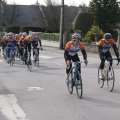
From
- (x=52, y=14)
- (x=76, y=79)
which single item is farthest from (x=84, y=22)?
(x=76, y=79)

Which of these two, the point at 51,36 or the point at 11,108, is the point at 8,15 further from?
the point at 11,108

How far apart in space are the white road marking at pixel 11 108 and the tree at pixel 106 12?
49.1 m

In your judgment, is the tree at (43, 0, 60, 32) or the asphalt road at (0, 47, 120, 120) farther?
→ the tree at (43, 0, 60, 32)

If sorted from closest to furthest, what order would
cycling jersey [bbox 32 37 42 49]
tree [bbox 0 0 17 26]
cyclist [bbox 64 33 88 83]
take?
1. cyclist [bbox 64 33 88 83]
2. cycling jersey [bbox 32 37 42 49]
3. tree [bbox 0 0 17 26]

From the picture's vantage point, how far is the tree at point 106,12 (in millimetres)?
59375

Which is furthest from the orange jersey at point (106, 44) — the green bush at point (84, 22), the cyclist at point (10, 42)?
the green bush at point (84, 22)

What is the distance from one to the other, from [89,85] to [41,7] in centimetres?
6205

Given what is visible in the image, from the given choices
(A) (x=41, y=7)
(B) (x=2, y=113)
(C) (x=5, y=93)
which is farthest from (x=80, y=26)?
(B) (x=2, y=113)

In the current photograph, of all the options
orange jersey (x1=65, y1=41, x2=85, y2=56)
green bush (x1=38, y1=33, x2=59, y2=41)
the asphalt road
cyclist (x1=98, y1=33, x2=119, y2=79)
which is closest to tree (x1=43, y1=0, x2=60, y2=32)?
green bush (x1=38, y1=33, x2=59, y2=41)

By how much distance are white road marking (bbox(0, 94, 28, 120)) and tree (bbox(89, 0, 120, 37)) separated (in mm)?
49114

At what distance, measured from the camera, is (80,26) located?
4569 centimetres

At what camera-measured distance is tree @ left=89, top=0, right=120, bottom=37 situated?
195 feet

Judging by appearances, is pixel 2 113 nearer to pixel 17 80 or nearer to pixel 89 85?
pixel 89 85

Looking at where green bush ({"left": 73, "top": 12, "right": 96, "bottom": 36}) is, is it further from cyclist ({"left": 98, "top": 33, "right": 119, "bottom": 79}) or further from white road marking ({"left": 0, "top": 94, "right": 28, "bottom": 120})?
white road marking ({"left": 0, "top": 94, "right": 28, "bottom": 120})
